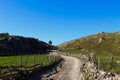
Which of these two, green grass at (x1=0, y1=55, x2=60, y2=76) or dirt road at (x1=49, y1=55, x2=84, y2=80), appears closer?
dirt road at (x1=49, y1=55, x2=84, y2=80)

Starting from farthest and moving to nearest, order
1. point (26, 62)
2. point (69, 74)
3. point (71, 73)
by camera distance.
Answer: point (26, 62)
point (71, 73)
point (69, 74)

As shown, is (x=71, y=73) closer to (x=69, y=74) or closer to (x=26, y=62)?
(x=69, y=74)

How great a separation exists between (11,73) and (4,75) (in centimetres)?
251

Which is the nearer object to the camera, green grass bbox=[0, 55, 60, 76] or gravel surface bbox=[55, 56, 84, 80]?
gravel surface bbox=[55, 56, 84, 80]

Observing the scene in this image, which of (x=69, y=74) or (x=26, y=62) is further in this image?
(x=26, y=62)

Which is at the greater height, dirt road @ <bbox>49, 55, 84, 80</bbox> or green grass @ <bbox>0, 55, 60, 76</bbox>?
green grass @ <bbox>0, 55, 60, 76</bbox>

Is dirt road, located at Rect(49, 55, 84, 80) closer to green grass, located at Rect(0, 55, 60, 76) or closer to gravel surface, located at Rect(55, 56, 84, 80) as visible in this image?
gravel surface, located at Rect(55, 56, 84, 80)

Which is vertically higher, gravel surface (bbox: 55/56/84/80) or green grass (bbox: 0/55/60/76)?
green grass (bbox: 0/55/60/76)

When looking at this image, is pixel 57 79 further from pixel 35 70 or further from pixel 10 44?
pixel 10 44

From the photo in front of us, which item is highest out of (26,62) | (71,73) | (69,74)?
(26,62)

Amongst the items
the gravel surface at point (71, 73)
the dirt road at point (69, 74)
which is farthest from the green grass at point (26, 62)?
the gravel surface at point (71, 73)

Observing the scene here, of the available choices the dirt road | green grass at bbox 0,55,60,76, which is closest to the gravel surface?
the dirt road

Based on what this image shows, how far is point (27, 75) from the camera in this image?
147ft

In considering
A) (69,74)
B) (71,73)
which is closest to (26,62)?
(71,73)
